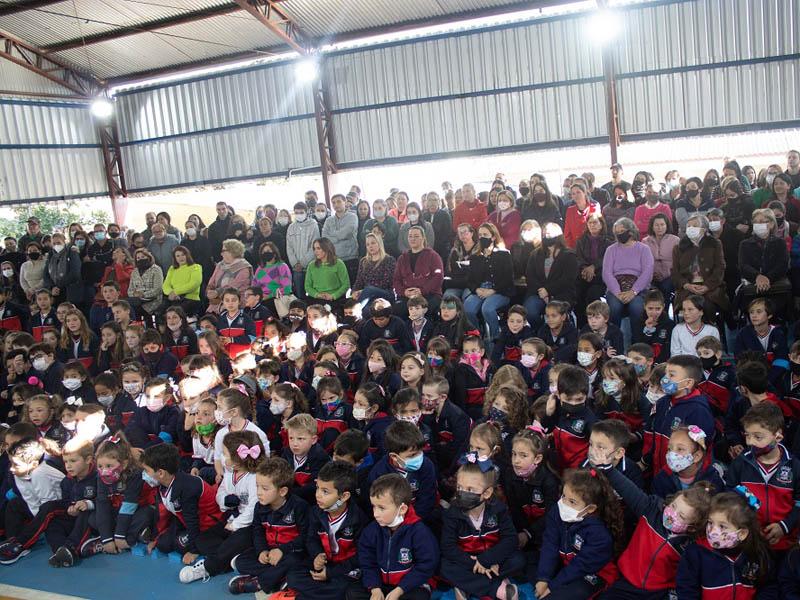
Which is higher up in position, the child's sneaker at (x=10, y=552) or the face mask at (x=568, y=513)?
the face mask at (x=568, y=513)

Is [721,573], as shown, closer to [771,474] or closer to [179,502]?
[771,474]

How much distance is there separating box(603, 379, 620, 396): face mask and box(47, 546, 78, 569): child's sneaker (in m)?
4.19

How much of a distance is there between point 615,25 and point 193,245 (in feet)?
27.1

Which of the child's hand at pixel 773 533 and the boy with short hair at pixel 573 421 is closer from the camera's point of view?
the child's hand at pixel 773 533

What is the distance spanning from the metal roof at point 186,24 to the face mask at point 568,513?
36.3 ft

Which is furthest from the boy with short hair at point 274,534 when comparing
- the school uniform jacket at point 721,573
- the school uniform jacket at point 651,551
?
the school uniform jacket at point 721,573

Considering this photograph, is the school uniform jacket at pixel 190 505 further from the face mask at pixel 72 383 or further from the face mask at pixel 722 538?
the face mask at pixel 722 538

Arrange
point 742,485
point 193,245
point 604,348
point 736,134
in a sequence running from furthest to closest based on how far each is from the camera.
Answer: point 736,134
point 193,245
point 604,348
point 742,485

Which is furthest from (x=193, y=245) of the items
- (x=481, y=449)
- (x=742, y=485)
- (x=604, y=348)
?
(x=742, y=485)

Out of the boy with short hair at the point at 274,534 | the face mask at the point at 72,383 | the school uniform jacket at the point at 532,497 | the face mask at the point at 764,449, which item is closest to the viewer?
the face mask at the point at 764,449

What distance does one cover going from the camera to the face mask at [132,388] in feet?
21.9

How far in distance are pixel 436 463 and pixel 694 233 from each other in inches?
162

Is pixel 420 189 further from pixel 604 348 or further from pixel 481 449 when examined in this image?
pixel 481 449

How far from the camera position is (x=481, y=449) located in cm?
453
